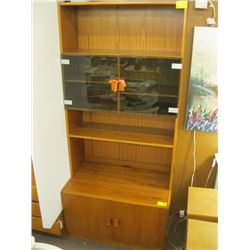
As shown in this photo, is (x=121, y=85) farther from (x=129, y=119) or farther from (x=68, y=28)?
(x=68, y=28)

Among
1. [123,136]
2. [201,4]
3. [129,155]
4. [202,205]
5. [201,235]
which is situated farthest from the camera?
[129,155]

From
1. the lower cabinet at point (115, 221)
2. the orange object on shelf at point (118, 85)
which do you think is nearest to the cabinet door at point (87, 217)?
the lower cabinet at point (115, 221)

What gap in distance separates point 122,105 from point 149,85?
0.26 m

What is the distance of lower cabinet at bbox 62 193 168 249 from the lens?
1.88 metres

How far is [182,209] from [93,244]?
0.92 metres

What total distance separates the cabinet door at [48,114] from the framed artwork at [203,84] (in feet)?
3.38

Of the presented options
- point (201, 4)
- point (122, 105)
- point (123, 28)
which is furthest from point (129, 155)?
point (201, 4)

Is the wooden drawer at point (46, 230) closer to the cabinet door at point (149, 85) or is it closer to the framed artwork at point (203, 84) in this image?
the cabinet door at point (149, 85)

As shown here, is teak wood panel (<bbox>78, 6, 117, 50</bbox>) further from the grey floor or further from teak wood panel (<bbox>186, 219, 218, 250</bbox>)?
the grey floor

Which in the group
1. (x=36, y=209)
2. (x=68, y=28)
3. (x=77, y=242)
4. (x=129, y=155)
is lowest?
(x=77, y=242)

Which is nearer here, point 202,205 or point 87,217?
point 202,205

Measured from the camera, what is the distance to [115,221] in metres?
1.95

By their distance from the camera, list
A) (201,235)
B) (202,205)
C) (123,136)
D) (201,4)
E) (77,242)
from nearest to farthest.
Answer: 1. (201,235)
2. (201,4)
3. (202,205)
4. (123,136)
5. (77,242)

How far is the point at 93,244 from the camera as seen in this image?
6.92 ft
